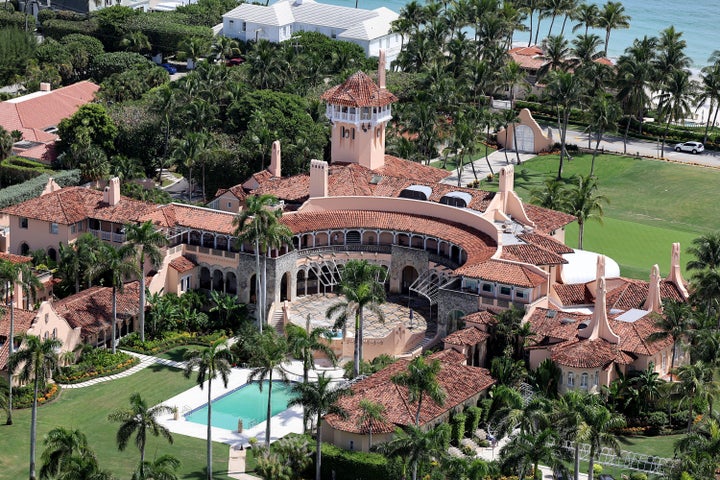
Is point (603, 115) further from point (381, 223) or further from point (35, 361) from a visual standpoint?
point (35, 361)

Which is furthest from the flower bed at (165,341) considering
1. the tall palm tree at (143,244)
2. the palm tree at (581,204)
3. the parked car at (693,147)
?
the parked car at (693,147)

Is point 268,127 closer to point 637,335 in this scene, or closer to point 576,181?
point 576,181

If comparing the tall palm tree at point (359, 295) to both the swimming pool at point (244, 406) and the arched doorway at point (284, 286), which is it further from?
the arched doorway at point (284, 286)

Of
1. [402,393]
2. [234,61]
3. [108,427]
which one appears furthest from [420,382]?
[234,61]

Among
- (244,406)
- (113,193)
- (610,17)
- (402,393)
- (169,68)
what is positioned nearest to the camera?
(402,393)

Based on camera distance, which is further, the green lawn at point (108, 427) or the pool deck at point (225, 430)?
the pool deck at point (225, 430)

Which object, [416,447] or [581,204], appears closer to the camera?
[416,447]
